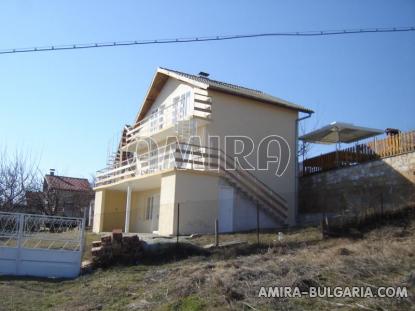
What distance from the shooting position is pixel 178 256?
48.3 ft

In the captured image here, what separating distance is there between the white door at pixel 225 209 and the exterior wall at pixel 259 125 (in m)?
2.61

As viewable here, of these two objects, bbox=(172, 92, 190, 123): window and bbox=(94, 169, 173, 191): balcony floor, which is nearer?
bbox=(94, 169, 173, 191): balcony floor

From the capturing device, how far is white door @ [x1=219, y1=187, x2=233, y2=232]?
21094mm

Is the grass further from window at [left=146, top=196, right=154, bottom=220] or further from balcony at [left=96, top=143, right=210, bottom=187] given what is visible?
window at [left=146, top=196, right=154, bottom=220]

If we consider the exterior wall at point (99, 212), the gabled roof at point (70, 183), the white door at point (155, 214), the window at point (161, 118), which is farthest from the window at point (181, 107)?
the gabled roof at point (70, 183)

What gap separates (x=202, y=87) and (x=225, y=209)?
6152 millimetres

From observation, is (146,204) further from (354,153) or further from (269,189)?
(354,153)

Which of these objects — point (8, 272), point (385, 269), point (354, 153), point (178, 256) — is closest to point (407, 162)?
point (354, 153)

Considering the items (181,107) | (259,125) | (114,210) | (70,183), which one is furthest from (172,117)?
(70,183)

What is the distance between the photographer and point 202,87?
23.1m

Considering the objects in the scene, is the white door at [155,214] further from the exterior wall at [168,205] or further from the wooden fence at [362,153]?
the wooden fence at [362,153]

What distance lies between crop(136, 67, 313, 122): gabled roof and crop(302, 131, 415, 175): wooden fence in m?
2.93

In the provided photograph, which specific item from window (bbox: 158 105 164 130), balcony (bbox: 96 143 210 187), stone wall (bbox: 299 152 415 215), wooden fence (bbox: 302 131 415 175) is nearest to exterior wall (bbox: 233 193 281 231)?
balcony (bbox: 96 143 210 187)

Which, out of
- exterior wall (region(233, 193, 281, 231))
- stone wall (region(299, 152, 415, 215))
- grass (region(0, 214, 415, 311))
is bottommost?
grass (region(0, 214, 415, 311))
